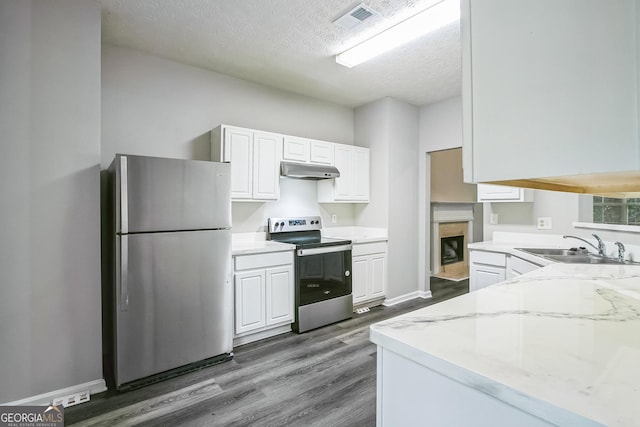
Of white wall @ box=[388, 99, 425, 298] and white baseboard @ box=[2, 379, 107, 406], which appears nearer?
white baseboard @ box=[2, 379, 107, 406]

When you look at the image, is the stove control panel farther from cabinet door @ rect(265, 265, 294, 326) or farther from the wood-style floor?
the wood-style floor

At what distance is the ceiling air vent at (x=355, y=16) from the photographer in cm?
218

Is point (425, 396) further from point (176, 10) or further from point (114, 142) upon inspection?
point (114, 142)

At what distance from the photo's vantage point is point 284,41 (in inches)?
104

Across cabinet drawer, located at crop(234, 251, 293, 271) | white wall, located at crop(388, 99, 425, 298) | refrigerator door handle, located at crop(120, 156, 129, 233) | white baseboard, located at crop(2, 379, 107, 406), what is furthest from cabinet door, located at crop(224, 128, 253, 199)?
white wall, located at crop(388, 99, 425, 298)

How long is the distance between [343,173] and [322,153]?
1.30 ft

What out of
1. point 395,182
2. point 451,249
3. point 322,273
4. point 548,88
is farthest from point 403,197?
point 548,88

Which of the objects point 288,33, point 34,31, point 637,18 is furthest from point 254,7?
point 637,18

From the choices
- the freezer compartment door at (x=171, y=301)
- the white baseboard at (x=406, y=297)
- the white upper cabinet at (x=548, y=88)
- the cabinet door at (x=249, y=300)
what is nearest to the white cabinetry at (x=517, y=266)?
the white baseboard at (x=406, y=297)

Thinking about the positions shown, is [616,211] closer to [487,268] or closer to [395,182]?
[487,268]

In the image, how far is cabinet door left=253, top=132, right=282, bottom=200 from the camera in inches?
125

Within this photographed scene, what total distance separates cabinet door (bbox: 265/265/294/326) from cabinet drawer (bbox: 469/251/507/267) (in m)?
1.79

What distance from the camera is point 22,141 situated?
1937mm

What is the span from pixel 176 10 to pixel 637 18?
2596mm
